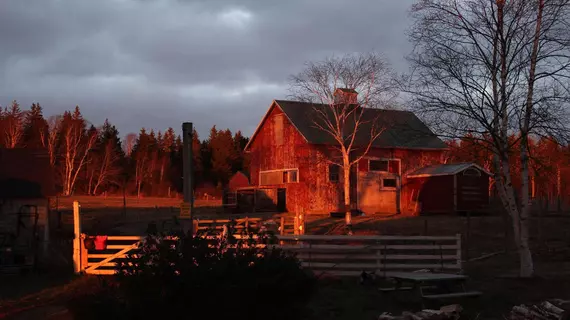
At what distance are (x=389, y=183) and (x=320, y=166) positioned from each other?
5075 millimetres

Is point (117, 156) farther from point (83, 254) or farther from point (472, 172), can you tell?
point (83, 254)

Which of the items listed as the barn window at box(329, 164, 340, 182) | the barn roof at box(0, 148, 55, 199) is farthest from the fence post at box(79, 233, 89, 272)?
the barn window at box(329, 164, 340, 182)

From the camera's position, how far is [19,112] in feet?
263

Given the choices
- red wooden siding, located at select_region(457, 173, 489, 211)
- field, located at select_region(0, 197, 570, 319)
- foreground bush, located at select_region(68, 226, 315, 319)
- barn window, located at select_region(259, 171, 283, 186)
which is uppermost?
barn window, located at select_region(259, 171, 283, 186)

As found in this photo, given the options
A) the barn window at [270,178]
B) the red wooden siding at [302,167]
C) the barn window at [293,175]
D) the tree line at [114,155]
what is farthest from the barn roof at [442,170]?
the tree line at [114,155]

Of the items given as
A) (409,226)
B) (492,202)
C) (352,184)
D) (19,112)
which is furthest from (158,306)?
(19,112)

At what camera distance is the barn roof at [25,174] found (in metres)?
20.8

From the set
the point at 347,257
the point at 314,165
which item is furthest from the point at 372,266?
the point at 314,165

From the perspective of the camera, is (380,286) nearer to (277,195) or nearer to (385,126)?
(385,126)

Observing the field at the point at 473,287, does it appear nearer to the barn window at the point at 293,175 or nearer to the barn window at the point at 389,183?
the barn window at the point at 389,183

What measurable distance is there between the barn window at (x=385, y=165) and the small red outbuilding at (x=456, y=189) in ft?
9.66

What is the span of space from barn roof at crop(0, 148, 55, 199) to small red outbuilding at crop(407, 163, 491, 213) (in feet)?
73.4

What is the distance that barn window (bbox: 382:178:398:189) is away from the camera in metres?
40.0

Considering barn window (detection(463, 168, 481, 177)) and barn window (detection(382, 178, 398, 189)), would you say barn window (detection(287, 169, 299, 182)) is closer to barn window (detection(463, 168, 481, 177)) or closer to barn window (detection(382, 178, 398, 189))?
barn window (detection(382, 178, 398, 189))
